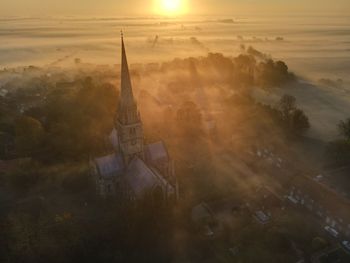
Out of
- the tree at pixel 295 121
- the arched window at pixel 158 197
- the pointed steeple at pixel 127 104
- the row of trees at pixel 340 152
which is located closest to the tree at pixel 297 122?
the tree at pixel 295 121

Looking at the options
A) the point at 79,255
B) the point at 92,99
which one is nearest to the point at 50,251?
the point at 79,255

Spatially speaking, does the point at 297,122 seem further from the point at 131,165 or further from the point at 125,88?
the point at 125,88

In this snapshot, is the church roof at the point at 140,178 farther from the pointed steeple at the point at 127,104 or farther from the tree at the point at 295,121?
the tree at the point at 295,121

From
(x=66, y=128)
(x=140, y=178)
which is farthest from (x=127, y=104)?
(x=66, y=128)

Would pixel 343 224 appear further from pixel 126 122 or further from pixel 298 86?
pixel 298 86

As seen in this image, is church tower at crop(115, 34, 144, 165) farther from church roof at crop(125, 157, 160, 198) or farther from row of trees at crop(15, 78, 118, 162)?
row of trees at crop(15, 78, 118, 162)
